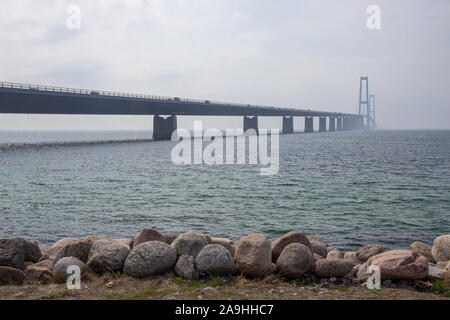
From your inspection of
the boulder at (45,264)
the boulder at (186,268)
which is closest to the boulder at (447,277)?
the boulder at (186,268)

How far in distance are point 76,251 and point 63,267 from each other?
1223mm

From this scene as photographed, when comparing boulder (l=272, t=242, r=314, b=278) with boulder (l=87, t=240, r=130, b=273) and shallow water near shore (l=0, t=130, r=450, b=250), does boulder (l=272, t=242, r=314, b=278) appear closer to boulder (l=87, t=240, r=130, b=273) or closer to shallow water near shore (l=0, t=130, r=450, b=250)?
boulder (l=87, t=240, r=130, b=273)

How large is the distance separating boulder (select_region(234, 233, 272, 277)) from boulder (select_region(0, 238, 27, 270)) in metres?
5.58

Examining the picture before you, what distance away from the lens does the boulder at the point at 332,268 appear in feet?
31.3

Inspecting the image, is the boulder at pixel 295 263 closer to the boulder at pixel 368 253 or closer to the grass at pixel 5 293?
the boulder at pixel 368 253

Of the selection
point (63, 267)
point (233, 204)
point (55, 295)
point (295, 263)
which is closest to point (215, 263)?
point (295, 263)

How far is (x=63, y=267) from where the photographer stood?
963 cm

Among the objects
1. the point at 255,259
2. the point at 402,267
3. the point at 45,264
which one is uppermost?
the point at 255,259

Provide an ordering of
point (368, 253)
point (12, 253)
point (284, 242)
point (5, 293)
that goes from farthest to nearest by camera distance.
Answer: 1. point (368, 253)
2. point (284, 242)
3. point (12, 253)
4. point (5, 293)

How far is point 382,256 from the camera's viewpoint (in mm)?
9984

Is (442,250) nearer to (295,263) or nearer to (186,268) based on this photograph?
(295,263)

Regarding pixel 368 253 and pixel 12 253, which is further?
pixel 368 253

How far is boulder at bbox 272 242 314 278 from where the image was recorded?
9.55m
